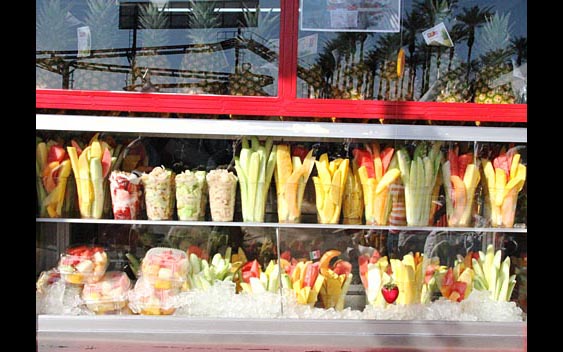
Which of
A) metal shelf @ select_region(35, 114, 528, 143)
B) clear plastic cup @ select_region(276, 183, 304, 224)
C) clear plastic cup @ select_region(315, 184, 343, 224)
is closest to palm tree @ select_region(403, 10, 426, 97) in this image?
metal shelf @ select_region(35, 114, 528, 143)

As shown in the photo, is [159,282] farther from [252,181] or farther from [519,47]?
[519,47]

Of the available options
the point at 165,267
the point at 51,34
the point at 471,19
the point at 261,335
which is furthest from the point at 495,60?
the point at 51,34

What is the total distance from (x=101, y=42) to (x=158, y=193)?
37.3 inches

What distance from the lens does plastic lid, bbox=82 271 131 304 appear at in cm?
332

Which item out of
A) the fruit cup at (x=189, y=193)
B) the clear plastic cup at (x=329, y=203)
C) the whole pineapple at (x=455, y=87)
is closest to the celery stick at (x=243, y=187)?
the fruit cup at (x=189, y=193)

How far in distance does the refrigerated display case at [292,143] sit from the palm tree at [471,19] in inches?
0.5

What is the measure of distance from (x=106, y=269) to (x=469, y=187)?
2.22 meters

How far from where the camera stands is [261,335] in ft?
10.4

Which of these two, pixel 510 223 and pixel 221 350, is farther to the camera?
pixel 510 223

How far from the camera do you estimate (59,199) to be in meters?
3.35

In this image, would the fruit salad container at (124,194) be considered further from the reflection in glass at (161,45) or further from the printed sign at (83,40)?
the printed sign at (83,40)

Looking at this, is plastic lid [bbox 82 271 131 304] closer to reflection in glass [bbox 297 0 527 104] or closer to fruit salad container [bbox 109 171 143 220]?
fruit salad container [bbox 109 171 143 220]

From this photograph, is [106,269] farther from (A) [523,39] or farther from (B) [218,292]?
(A) [523,39]

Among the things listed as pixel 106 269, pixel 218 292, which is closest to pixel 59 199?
pixel 106 269
